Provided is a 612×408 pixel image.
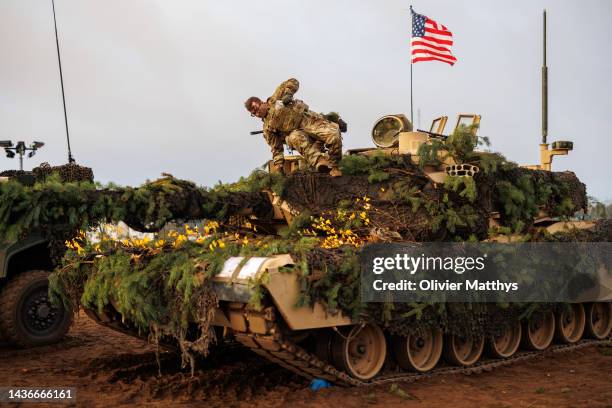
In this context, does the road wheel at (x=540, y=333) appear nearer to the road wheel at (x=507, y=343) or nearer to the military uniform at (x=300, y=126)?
the road wheel at (x=507, y=343)

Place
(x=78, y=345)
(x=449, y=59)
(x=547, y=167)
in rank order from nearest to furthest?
(x=78, y=345) → (x=547, y=167) → (x=449, y=59)

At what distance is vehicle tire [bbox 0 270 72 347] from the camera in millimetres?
9820

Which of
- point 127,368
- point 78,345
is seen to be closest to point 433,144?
point 127,368

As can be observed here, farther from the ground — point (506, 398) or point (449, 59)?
point (449, 59)

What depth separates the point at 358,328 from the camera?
6.79 metres

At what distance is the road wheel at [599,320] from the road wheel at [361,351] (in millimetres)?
4201

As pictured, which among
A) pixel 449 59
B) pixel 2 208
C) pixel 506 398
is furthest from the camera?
pixel 449 59

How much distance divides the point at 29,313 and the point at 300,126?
518 cm

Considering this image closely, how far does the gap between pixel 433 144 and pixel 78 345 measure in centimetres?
630

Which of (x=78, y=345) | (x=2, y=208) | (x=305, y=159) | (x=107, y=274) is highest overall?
(x=305, y=159)

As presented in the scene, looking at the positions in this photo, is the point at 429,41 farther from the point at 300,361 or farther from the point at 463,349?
the point at 300,361

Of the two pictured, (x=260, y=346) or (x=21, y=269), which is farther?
(x=21, y=269)

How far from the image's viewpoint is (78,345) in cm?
1036

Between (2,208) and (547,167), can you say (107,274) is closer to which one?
(2,208)
